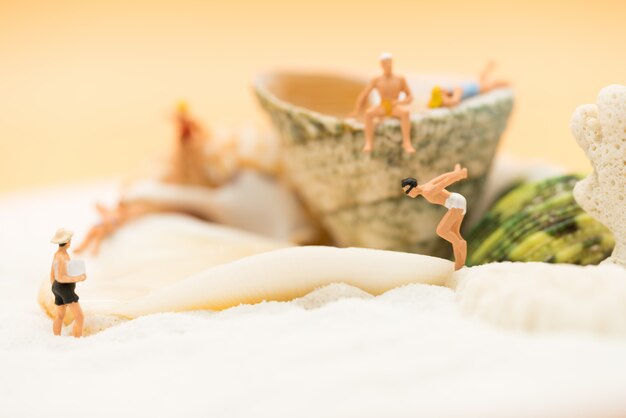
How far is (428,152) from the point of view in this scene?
884mm

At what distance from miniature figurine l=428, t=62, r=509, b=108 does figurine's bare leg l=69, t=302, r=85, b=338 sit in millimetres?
514

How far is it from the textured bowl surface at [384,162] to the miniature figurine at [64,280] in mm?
390

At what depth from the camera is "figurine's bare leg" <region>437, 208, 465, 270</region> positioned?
0.67 m

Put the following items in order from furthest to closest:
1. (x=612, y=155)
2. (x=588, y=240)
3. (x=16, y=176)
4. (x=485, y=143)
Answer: (x=16, y=176) < (x=485, y=143) < (x=588, y=240) < (x=612, y=155)

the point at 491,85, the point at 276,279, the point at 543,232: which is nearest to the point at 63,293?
the point at 276,279

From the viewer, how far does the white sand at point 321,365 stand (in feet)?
1.69

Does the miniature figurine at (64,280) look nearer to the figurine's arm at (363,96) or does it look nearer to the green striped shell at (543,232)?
the figurine's arm at (363,96)

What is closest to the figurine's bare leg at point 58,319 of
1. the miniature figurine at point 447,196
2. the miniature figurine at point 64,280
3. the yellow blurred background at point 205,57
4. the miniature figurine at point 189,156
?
the miniature figurine at point 64,280

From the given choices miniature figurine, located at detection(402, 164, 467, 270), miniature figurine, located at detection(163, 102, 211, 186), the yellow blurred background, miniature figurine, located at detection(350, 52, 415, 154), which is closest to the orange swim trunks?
miniature figurine, located at detection(350, 52, 415, 154)

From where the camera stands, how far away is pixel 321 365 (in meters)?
0.57

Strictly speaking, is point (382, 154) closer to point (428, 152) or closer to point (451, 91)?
point (428, 152)

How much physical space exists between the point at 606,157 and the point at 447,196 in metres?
0.18

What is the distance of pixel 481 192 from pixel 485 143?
107 mm

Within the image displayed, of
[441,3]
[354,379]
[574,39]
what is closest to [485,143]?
[354,379]
